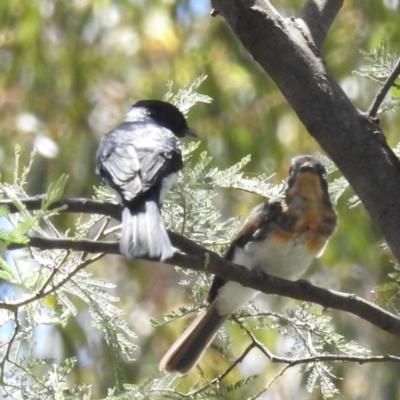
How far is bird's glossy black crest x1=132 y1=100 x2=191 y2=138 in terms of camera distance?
3634 mm

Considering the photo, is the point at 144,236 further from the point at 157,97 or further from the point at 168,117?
the point at 157,97

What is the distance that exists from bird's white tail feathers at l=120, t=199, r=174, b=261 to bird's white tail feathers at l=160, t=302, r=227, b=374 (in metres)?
0.96

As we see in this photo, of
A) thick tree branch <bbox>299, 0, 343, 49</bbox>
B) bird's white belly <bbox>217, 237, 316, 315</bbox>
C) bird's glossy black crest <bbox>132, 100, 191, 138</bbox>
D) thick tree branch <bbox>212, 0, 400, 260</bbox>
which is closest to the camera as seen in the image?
thick tree branch <bbox>212, 0, 400, 260</bbox>

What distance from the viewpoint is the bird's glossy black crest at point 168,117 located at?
3634mm

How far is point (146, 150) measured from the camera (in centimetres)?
304

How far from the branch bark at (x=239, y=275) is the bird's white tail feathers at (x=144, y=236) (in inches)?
1.1

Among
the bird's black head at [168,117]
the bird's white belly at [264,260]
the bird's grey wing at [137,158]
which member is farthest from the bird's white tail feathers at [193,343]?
the bird's black head at [168,117]

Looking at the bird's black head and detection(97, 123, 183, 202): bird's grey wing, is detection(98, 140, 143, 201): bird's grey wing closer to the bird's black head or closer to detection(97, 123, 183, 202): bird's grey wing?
detection(97, 123, 183, 202): bird's grey wing

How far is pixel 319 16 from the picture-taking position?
2.62 metres

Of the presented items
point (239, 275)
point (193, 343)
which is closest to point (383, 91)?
point (239, 275)

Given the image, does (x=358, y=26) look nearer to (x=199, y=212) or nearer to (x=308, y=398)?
(x=308, y=398)

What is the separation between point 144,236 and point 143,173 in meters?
0.64

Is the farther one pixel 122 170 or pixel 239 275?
pixel 122 170

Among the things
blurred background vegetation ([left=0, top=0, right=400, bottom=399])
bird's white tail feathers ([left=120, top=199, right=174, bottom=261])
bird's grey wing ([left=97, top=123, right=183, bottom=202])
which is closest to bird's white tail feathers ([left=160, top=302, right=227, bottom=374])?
bird's grey wing ([left=97, top=123, right=183, bottom=202])
